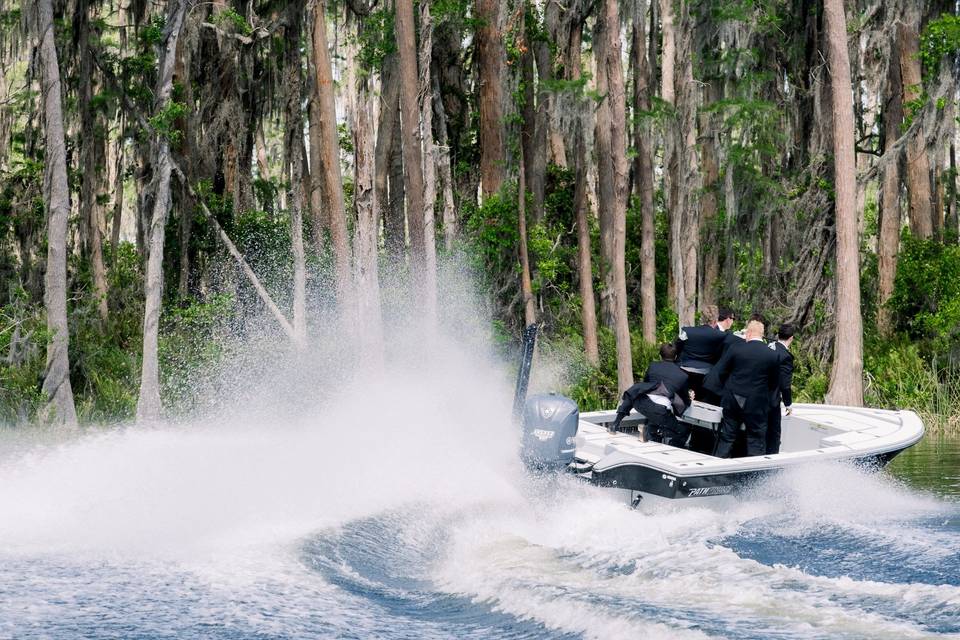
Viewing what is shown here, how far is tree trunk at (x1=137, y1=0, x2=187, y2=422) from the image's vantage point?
695 inches

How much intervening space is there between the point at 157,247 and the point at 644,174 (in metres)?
10.5

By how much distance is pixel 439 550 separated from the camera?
8406 mm

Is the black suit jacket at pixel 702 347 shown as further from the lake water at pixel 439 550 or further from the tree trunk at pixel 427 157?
the tree trunk at pixel 427 157

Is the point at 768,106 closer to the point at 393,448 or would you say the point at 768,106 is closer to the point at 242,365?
the point at 242,365

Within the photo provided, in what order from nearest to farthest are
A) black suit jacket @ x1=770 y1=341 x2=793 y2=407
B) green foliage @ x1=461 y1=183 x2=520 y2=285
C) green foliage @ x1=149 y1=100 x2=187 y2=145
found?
black suit jacket @ x1=770 y1=341 x2=793 y2=407, green foliage @ x1=149 y1=100 x2=187 y2=145, green foliage @ x1=461 y1=183 x2=520 y2=285

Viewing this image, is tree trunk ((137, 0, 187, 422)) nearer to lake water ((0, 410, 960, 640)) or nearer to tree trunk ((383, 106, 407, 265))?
lake water ((0, 410, 960, 640))

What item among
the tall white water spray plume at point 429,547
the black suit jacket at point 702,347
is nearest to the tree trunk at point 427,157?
the tall white water spray plume at point 429,547

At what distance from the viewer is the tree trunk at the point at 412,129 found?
20047mm

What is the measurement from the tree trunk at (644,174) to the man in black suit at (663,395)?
10.8m

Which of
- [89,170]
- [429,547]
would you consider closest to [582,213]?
[89,170]

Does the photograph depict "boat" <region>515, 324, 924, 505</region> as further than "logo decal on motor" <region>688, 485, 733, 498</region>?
No

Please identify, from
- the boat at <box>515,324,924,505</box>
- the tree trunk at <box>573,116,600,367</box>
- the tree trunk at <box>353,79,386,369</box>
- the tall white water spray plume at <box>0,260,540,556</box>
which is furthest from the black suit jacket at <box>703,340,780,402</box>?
the tree trunk at <box>573,116,600,367</box>

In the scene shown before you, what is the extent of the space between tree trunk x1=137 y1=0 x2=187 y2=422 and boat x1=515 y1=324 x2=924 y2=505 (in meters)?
9.15

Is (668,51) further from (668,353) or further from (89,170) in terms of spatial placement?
(668,353)
